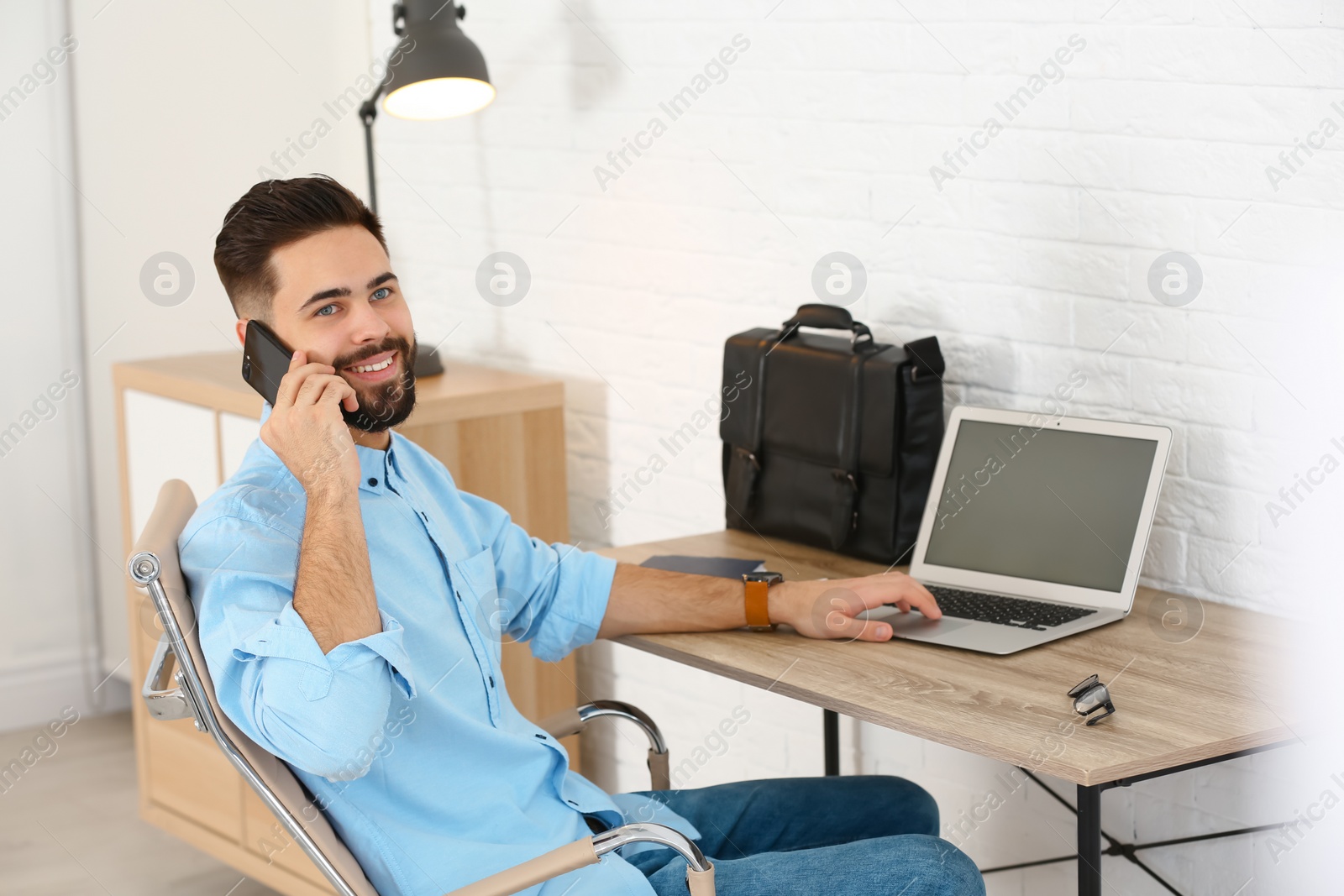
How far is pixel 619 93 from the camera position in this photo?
110 inches

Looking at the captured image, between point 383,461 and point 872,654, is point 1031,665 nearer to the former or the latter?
point 872,654

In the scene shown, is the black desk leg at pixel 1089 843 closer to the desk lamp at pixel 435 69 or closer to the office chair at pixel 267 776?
the office chair at pixel 267 776

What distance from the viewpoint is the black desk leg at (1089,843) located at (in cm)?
154

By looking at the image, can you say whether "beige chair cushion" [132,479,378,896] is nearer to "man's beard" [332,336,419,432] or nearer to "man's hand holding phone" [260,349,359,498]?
"man's hand holding phone" [260,349,359,498]

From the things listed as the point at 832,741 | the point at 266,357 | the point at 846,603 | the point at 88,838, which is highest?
the point at 266,357

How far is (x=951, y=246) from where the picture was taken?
7.47ft

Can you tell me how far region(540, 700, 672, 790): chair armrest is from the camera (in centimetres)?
193

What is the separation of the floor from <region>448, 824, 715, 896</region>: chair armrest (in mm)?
1710

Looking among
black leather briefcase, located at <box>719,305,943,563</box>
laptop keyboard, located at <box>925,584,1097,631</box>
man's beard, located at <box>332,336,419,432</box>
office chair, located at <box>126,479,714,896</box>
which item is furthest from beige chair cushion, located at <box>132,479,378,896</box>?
black leather briefcase, located at <box>719,305,943,563</box>

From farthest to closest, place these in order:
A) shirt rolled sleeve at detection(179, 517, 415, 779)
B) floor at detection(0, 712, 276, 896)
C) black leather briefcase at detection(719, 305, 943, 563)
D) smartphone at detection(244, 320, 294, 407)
→ floor at detection(0, 712, 276, 896) < black leather briefcase at detection(719, 305, 943, 563) < smartphone at detection(244, 320, 294, 407) < shirt rolled sleeve at detection(179, 517, 415, 779)

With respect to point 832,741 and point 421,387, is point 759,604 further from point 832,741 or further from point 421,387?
point 421,387

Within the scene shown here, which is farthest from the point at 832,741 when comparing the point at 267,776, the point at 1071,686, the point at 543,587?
the point at 267,776

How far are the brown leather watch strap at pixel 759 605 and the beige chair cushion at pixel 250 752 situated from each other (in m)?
0.64

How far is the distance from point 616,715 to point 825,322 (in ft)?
2.56
